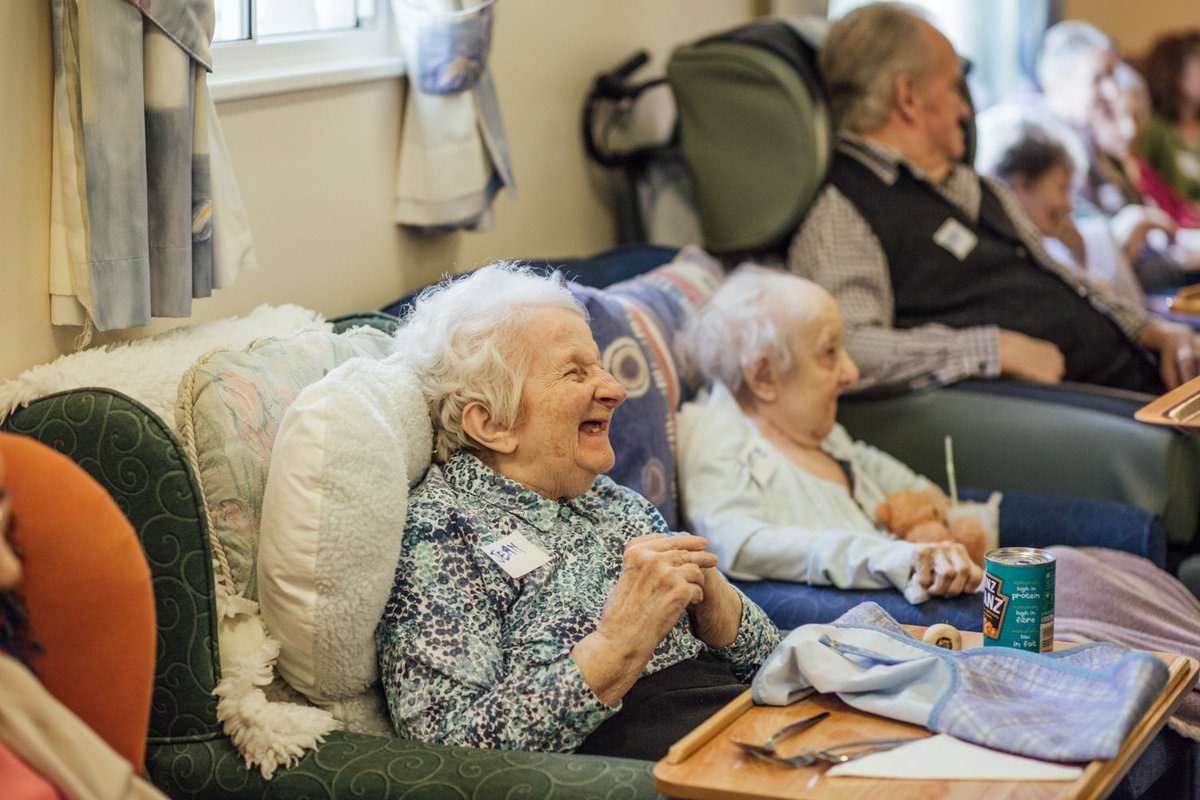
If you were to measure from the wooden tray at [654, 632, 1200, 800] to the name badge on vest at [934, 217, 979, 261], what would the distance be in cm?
181

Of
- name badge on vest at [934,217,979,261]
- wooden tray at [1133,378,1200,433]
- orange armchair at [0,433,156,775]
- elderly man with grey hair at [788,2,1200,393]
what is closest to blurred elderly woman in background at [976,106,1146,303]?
elderly man with grey hair at [788,2,1200,393]

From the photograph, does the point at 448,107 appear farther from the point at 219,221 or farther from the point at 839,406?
the point at 839,406

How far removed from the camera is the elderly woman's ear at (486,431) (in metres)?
1.82

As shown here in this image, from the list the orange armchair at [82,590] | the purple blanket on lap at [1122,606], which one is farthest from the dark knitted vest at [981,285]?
the orange armchair at [82,590]

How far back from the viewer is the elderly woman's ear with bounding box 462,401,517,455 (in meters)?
1.82

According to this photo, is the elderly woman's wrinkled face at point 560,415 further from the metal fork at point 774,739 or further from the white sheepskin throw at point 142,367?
the metal fork at point 774,739

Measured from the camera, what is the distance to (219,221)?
1.94 metres

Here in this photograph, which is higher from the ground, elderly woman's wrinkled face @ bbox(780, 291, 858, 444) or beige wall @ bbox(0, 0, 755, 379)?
beige wall @ bbox(0, 0, 755, 379)

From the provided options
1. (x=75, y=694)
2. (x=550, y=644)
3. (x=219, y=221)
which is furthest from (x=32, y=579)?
(x=219, y=221)

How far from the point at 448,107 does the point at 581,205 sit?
832mm

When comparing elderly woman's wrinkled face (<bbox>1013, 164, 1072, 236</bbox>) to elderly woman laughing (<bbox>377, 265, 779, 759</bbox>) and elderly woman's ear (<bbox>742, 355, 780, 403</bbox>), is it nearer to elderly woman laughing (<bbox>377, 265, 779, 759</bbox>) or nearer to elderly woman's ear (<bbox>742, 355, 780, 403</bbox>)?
elderly woman's ear (<bbox>742, 355, 780, 403</bbox>)

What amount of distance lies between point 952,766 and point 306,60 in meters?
1.65

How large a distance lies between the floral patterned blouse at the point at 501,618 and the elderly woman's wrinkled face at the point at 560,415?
0.04 m

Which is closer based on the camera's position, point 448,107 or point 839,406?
point 448,107
